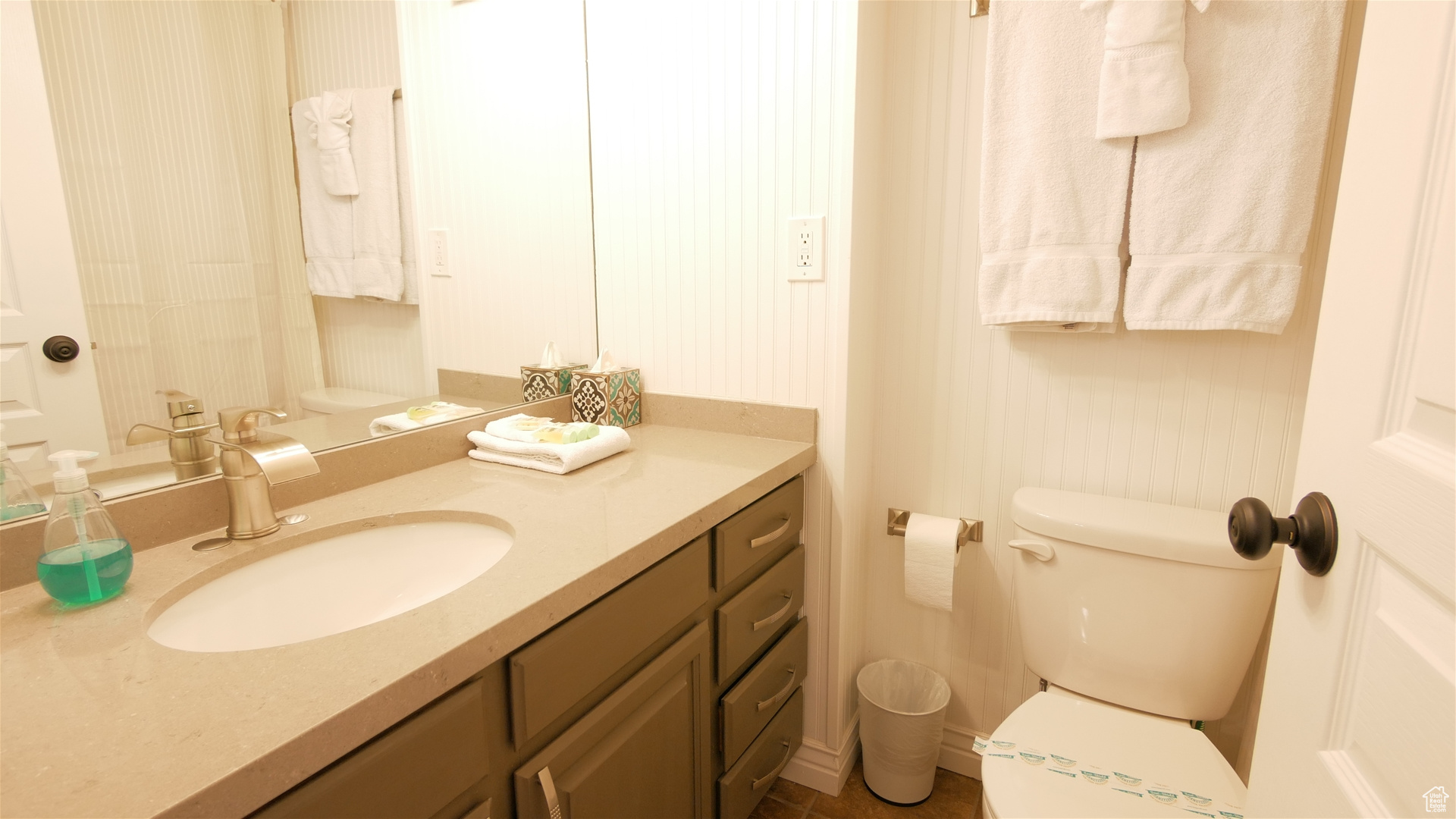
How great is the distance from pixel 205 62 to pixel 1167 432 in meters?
1.78

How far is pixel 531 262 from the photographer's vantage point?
5.32ft

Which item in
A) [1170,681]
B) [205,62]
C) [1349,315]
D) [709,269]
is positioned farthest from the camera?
[709,269]

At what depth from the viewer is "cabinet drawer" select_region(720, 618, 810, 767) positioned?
4.17ft

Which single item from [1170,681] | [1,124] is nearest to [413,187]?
[1,124]

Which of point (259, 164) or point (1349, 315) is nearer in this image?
point (1349, 315)

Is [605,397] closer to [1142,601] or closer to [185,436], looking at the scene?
[185,436]

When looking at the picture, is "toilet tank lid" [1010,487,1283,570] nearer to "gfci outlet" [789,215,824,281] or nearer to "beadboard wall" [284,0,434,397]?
"gfci outlet" [789,215,824,281]

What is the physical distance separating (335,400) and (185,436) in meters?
0.24

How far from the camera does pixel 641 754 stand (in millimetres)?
1027

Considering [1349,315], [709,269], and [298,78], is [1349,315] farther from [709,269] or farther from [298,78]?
[298,78]

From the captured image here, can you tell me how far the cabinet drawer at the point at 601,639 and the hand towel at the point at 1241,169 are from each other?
992 mm

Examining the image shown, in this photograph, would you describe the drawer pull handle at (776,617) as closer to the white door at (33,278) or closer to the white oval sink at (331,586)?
the white oval sink at (331,586)

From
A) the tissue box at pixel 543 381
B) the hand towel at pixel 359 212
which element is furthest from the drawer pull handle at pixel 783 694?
the hand towel at pixel 359 212

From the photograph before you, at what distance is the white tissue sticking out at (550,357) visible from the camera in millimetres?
1676
